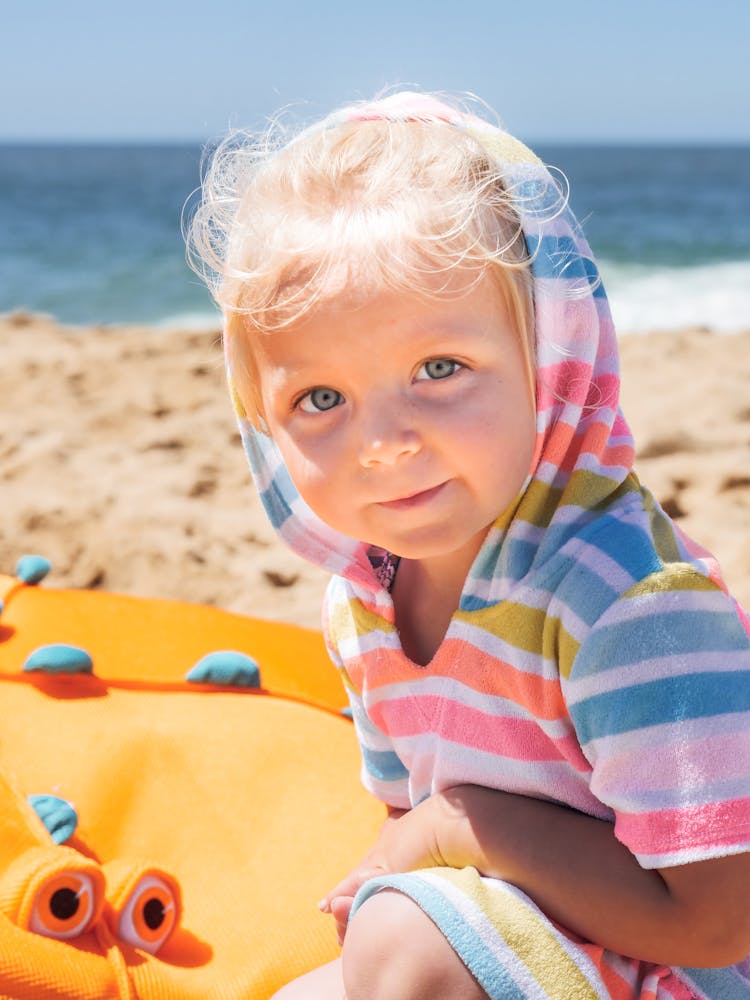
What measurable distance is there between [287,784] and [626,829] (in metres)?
0.78

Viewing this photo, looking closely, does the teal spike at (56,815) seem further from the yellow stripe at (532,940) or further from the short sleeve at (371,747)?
the yellow stripe at (532,940)

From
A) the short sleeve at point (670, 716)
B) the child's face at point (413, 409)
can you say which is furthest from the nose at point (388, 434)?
the short sleeve at point (670, 716)

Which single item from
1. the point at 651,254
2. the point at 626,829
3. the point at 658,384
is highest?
the point at 626,829

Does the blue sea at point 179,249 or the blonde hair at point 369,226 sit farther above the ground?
the blonde hair at point 369,226

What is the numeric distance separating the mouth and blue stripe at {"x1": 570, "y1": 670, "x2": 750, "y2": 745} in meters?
0.24

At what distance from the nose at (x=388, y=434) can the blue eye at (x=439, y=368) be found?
0.04 metres

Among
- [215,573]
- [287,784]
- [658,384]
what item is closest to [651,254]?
[658,384]

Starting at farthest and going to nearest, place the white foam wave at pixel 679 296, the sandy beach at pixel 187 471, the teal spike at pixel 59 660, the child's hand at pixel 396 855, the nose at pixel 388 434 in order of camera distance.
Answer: the white foam wave at pixel 679 296 → the sandy beach at pixel 187 471 → the teal spike at pixel 59 660 → the child's hand at pixel 396 855 → the nose at pixel 388 434

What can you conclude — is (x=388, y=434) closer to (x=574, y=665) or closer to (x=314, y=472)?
(x=314, y=472)

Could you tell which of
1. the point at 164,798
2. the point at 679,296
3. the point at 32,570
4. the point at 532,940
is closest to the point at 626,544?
the point at 532,940

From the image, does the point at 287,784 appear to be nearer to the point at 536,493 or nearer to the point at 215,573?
the point at 536,493

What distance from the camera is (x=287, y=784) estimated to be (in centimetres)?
161

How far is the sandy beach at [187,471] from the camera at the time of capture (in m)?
2.58

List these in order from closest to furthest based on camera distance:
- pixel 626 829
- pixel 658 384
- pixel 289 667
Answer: pixel 626 829 → pixel 289 667 → pixel 658 384
